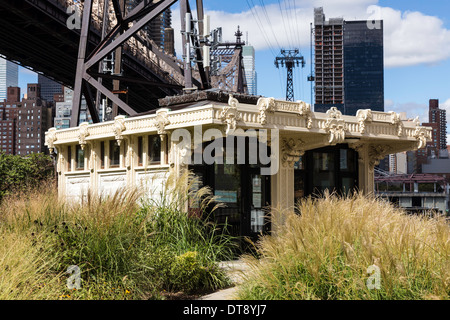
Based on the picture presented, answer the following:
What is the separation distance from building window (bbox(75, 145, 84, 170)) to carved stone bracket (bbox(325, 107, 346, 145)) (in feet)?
25.7

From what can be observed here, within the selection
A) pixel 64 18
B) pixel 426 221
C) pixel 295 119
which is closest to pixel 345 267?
pixel 426 221

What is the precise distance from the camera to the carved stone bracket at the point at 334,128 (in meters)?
15.9

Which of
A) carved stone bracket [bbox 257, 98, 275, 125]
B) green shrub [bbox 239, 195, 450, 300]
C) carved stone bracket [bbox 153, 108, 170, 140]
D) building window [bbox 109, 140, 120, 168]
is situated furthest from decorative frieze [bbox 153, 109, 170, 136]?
green shrub [bbox 239, 195, 450, 300]

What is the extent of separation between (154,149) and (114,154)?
2.10 meters

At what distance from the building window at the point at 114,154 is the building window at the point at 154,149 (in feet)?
5.67

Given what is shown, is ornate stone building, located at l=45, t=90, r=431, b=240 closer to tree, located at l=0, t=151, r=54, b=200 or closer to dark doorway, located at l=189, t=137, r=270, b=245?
dark doorway, located at l=189, t=137, r=270, b=245

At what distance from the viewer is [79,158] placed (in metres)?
18.6

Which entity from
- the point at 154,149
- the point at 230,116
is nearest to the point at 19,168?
the point at 154,149

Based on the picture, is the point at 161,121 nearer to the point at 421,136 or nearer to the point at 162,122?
the point at 162,122
